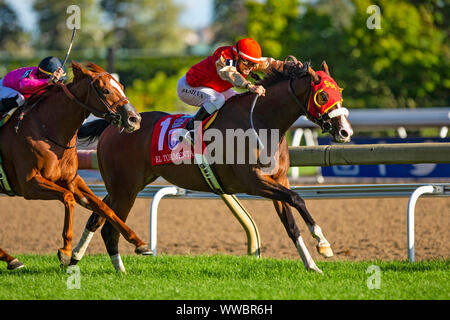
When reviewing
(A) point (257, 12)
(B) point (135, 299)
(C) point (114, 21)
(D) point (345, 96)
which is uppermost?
(C) point (114, 21)

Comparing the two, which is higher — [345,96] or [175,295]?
[345,96]

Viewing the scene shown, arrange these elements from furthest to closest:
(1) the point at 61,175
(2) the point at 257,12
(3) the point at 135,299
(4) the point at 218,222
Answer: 1. (2) the point at 257,12
2. (4) the point at 218,222
3. (1) the point at 61,175
4. (3) the point at 135,299

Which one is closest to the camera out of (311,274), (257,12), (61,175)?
(311,274)

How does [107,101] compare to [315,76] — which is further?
[107,101]

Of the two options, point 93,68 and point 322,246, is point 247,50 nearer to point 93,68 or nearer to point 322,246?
point 93,68

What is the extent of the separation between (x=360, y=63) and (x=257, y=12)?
5.72 meters

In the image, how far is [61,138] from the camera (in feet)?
19.6

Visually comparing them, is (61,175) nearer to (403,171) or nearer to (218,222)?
(218,222)

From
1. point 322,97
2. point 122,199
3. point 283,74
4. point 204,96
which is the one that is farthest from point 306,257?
point 122,199

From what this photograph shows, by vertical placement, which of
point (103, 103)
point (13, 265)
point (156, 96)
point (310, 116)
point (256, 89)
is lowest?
point (13, 265)

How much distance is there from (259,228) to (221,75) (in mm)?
4095

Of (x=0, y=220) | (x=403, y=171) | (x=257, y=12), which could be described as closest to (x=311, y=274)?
(x=403, y=171)

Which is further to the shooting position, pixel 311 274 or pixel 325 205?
pixel 325 205

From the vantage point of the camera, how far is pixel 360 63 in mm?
27375
